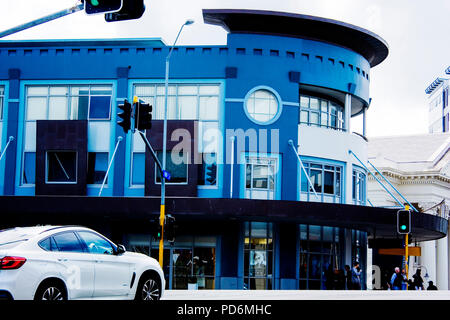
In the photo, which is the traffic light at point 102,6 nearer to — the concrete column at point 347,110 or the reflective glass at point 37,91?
the reflective glass at point 37,91

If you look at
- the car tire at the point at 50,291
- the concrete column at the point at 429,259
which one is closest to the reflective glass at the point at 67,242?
the car tire at the point at 50,291

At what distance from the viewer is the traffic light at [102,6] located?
1060 cm

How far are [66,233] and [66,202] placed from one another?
2345 centimetres

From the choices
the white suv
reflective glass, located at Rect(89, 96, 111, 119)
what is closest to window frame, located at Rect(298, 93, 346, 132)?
reflective glass, located at Rect(89, 96, 111, 119)

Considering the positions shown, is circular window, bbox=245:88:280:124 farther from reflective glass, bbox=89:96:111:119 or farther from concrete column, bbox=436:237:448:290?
concrete column, bbox=436:237:448:290

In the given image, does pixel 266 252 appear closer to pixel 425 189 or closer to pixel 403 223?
pixel 403 223

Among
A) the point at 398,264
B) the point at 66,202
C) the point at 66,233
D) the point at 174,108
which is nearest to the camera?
the point at 66,233

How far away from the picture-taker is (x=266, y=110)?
3784 centimetres

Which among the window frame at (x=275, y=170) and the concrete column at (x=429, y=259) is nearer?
the window frame at (x=275, y=170)

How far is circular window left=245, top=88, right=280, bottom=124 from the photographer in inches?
1484

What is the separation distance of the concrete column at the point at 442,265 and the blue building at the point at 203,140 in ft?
96.9

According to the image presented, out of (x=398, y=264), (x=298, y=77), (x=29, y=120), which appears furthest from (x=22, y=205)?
(x=398, y=264)

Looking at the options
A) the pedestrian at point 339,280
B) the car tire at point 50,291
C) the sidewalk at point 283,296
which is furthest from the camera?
the pedestrian at point 339,280

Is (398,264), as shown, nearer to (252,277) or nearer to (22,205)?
(252,277)
